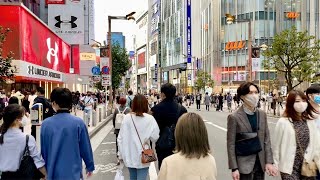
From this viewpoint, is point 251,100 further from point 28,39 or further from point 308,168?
point 28,39

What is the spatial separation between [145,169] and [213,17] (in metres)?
83.4

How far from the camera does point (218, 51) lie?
85750 millimetres

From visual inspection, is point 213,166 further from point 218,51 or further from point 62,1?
point 218,51

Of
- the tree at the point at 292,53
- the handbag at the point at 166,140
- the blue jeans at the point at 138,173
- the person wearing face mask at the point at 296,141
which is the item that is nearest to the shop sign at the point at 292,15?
the tree at the point at 292,53

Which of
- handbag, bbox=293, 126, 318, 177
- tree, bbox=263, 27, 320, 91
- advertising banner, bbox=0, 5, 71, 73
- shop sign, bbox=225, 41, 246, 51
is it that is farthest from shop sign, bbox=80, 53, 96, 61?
handbag, bbox=293, 126, 318, 177

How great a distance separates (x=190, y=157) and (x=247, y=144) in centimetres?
169

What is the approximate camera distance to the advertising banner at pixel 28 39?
29.2 m

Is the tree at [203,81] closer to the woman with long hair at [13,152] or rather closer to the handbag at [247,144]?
the handbag at [247,144]

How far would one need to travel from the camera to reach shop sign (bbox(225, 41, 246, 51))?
80188 mm

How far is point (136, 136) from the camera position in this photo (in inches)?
259

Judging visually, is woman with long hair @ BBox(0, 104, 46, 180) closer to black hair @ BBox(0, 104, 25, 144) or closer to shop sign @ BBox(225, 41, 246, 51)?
black hair @ BBox(0, 104, 25, 144)

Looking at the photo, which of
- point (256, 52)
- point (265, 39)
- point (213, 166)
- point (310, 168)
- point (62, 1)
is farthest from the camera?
point (265, 39)

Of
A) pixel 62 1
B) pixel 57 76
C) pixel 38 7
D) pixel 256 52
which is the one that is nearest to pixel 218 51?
pixel 38 7

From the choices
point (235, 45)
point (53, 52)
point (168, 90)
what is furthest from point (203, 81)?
point (168, 90)
